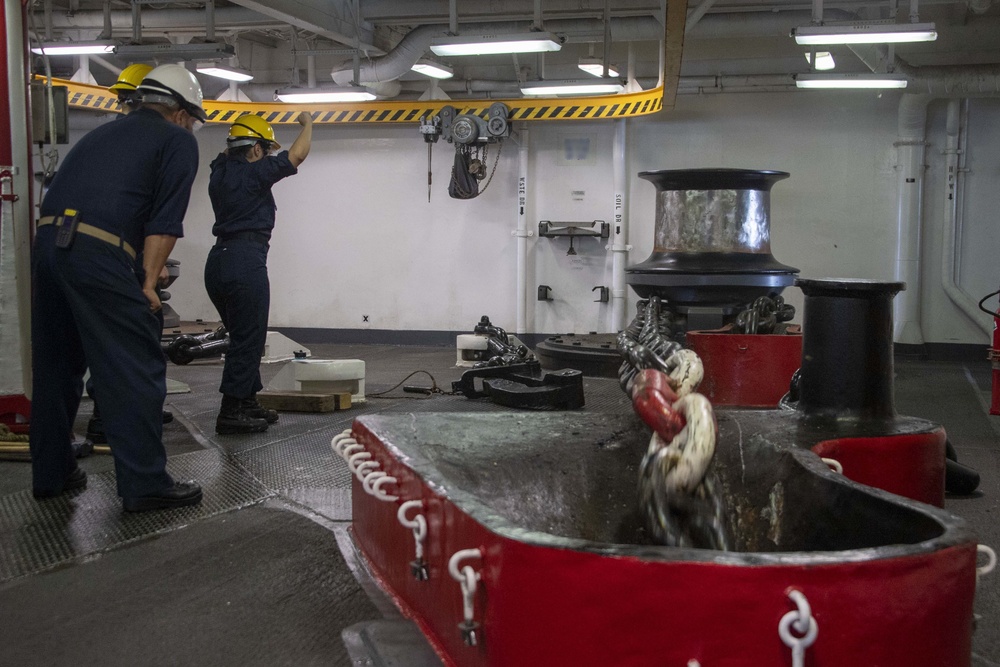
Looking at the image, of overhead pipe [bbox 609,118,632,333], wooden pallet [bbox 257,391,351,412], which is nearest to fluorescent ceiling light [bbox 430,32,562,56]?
overhead pipe [bbox 609,118,632,333]

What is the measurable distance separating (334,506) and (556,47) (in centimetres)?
490

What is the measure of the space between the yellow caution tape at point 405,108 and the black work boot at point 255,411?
511 cm

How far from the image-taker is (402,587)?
2441 mm

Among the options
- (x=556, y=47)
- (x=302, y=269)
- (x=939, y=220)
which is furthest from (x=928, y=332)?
(x=302, y=269)

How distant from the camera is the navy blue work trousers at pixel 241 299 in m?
4.76

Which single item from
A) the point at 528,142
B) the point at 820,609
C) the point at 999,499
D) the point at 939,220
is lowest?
the point at 999,499

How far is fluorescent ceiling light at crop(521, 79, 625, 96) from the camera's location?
28.8 ft

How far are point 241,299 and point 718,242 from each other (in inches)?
126

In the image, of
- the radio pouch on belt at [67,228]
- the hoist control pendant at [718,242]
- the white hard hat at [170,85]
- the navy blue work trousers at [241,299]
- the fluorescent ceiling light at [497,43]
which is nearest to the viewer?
the radio pouch on belt at [67,228]

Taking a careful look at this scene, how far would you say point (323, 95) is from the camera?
30.1 feet

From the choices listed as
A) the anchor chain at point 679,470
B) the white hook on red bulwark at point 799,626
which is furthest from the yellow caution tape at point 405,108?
the white hook on red bulwark at point 799,626

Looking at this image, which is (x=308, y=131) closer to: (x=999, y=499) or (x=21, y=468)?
(x=21, y=468)

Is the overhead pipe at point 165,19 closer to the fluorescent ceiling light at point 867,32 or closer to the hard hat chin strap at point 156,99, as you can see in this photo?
the fluorescent ceiling light at point 867,32

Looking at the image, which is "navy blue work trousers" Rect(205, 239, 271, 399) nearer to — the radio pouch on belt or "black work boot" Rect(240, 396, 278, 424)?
"black work boot" Rect(240, 396, 278, 424)
